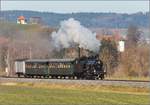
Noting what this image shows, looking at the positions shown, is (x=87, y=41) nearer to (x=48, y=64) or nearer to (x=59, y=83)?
(x=48, y=64)

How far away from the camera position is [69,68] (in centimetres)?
6819

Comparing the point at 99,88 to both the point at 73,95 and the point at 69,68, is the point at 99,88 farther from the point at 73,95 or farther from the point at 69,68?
the point at 69,68

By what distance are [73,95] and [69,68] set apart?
95.1 ft

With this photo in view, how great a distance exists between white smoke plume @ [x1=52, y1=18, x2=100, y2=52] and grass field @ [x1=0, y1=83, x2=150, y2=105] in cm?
1724

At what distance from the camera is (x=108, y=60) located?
99188 mm

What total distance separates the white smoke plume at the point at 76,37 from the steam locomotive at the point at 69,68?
18.4 feet

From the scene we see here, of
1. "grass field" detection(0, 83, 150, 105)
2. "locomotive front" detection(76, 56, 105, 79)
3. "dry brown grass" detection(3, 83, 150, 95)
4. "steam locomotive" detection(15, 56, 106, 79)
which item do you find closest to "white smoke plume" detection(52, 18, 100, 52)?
"steam locomotive" detection(15, 56, 106, 79)

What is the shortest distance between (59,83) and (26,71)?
2328cm

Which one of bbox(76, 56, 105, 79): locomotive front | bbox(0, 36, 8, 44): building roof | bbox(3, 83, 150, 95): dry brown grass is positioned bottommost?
bbox(3, 83, 150, 95): dry brown grass

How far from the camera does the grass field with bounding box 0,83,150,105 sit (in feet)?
105

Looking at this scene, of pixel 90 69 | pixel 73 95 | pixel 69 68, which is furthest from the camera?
pixel 69 68

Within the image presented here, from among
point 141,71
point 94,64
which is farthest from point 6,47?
point 94,64

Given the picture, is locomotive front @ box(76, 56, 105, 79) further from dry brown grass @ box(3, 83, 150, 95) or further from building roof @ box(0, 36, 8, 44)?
building roof @ box(0, 36, 8, 44)

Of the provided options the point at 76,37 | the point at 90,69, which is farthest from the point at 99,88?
the point at 76,37
